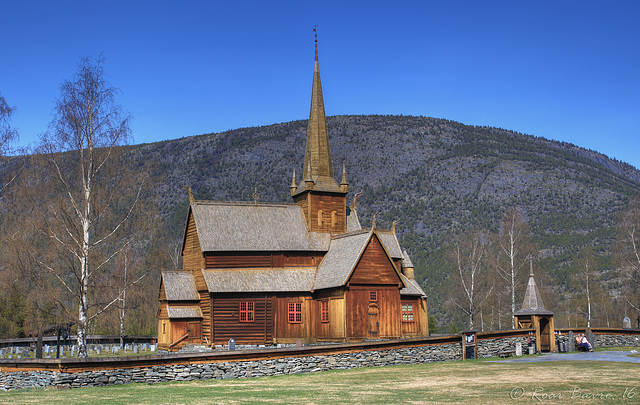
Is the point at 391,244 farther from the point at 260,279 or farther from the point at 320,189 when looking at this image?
the point at 260,279

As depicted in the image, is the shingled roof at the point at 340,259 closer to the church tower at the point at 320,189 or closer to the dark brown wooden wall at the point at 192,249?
the church tower at the point at 320,189

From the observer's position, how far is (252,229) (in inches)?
1836

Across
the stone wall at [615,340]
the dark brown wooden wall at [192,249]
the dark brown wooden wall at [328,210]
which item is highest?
the dark brown wooden wall at [328,210]

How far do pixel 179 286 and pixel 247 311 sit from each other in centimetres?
498

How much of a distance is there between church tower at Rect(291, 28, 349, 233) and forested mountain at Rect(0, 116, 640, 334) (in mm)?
60713

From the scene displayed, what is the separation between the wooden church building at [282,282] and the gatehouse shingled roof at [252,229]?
7 centimetres

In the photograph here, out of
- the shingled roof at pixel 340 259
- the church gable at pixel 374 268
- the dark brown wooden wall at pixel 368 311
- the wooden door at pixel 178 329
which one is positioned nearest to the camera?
the dark brown wooden wall at pixel 368 311

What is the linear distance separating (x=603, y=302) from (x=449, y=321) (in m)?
29.3

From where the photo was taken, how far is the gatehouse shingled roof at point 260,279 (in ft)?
142

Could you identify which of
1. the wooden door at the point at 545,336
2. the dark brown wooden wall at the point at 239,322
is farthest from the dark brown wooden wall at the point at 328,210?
the wooden door at the point at 545,336

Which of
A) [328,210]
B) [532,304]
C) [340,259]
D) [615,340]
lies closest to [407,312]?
[340,259]

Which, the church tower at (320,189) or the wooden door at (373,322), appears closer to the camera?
the wooden door at (373,322)

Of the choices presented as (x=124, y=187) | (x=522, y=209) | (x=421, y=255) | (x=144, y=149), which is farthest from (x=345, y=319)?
(x=144, y=149)

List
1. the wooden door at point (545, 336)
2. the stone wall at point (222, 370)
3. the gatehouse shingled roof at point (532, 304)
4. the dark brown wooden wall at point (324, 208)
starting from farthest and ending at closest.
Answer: the dark brown wooden wall at point (324, 208)
the wooden door at point (545, 336)
the gatehouse shingled roof at point (532, 304)
the stone wall at point (222, 370)
